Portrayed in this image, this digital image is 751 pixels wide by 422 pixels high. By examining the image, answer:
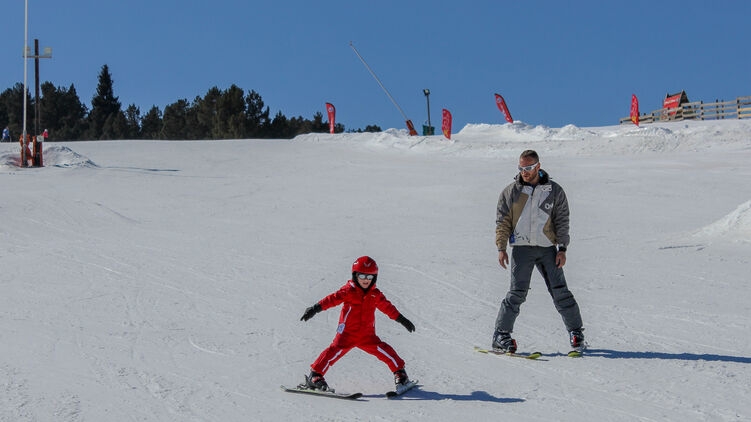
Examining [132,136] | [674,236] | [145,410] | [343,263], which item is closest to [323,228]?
[343,263]

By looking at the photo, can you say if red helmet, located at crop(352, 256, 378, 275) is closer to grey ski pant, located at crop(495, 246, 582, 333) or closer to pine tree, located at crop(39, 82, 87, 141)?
grey ski pant, located at crop(495, 246, 582, 333)

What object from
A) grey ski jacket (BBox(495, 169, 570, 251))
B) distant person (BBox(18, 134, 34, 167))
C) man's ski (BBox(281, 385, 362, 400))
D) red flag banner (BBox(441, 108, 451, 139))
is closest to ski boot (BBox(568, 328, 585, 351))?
grey ski jacket (BBox(495, 169, 570, 251))

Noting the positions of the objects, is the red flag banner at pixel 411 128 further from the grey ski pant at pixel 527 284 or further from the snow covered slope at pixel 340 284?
the grey ski pant at pixel 527 284

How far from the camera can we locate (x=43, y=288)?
905cm

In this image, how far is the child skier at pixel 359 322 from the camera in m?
5.13

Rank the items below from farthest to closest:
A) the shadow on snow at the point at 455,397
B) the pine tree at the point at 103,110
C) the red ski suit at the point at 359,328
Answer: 1. the pine tree at the point at 103,110
2. the red ski suit at the point at 359,328
3. the shadow on snow at the point at 455,397

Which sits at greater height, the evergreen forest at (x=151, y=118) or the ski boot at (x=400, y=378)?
the evergreen forest at (x=151, y=118)

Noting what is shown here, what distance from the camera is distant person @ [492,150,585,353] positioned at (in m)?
6.13

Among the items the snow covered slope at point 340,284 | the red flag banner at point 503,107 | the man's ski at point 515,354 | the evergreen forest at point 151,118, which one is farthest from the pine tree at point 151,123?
the man's ski at point 515,354

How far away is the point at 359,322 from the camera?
17.2ft

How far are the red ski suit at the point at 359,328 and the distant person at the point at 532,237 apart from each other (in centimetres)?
128

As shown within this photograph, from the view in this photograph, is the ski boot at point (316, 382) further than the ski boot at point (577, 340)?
No

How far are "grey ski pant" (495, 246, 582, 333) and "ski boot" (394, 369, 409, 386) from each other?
51.3 inches

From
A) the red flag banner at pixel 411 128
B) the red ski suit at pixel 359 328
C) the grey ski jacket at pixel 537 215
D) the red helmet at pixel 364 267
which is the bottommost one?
the red ski suit at pixel 359 328
